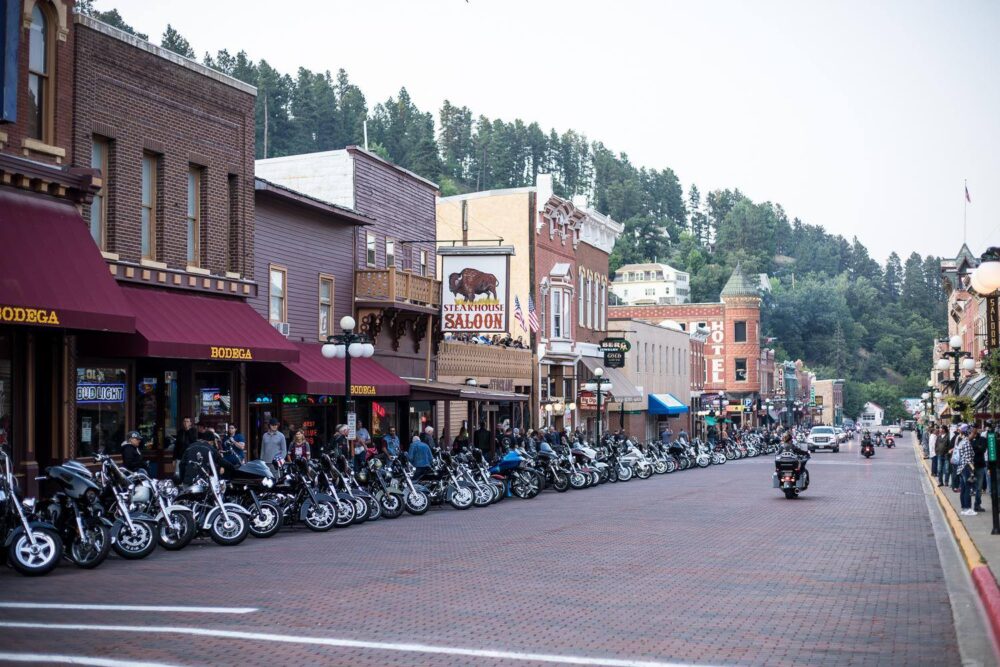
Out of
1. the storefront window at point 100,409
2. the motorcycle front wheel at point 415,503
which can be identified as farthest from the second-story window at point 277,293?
the motorcycle front wheel at point 415,503

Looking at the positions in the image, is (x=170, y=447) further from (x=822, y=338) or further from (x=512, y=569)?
(x=822, y=338)

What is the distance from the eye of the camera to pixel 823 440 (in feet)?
258

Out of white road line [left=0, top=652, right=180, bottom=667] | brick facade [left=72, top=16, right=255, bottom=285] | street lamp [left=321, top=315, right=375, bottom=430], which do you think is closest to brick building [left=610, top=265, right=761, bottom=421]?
brick facade [left=72, top=16, right=255, bottom=285]

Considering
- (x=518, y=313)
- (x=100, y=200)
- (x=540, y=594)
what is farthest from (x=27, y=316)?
(x=518, y=313)

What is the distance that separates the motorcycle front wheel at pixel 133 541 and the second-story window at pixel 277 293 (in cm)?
1438

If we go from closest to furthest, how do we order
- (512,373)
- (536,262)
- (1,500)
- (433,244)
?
(1,500) → (433,244) → (512,373) → (536,262)

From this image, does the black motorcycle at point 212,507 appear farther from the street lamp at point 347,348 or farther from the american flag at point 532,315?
the american flag at point 532,315

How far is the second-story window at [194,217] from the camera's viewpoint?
27258 millimetres

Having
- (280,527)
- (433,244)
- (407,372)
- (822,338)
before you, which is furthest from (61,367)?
(822,338)

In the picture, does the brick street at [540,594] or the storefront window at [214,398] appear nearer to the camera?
the brick street at [540,594]

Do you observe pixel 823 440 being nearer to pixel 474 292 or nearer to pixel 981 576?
pixel 474 292

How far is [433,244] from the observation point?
42125mm

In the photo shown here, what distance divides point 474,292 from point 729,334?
71191mm

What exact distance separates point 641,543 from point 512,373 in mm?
28414
